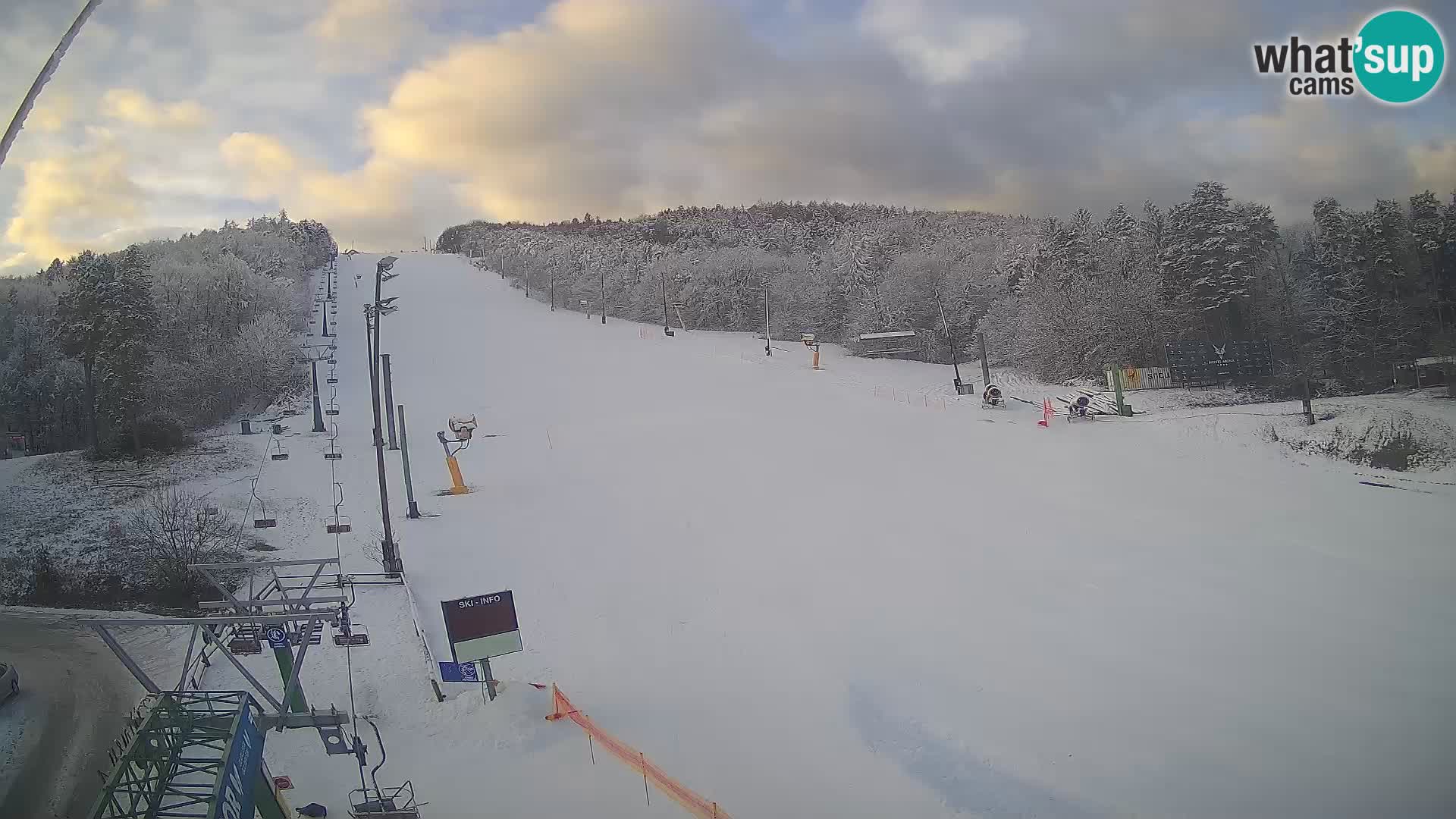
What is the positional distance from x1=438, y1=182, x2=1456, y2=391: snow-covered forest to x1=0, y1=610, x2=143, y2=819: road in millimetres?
23784

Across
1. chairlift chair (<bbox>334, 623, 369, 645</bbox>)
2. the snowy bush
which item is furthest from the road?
chairlift chair (<bbox>334, 623, 369, 645</bbox>)

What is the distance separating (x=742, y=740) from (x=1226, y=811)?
20.6 ft

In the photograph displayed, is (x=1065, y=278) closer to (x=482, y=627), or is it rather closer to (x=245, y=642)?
(x=482, y=627)

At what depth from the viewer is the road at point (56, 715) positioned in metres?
9.33

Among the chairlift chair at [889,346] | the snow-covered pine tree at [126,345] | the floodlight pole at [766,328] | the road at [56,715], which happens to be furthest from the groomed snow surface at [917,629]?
the chairlift chair at [889,346]

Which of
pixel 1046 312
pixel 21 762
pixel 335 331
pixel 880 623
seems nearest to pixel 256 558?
pixel 21 762

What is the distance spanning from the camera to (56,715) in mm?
11203

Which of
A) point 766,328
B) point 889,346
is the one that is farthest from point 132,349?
point 889,346

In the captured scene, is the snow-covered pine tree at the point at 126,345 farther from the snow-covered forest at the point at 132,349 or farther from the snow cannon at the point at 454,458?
the snow cannon at the point at 454,458

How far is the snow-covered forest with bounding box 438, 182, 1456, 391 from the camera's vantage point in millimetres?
18078

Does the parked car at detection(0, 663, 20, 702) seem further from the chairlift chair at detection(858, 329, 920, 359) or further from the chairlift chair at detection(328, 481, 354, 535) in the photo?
the chairlift chair at detection(858, 329, 920, 359)

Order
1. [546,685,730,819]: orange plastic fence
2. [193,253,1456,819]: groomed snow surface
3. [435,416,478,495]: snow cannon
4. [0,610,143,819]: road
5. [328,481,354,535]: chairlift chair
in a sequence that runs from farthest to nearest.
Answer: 1. [435,416,478,495]: snow cannon
2. [328,481,354,535]: chairlift chair
3. [193,253,1456,819]: groomed snow surface
4. [0,610,143,819]: road
5. [546,685,730,819]: orange plastic fence

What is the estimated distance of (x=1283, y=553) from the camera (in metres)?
16.3

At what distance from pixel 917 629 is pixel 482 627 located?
817 cm
